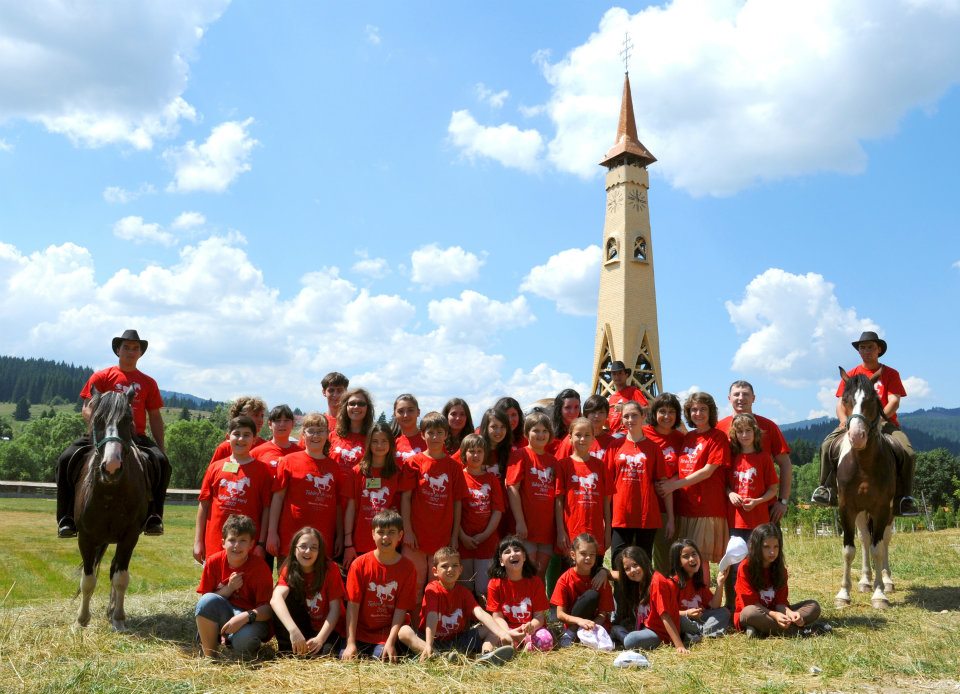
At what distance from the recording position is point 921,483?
5853cm

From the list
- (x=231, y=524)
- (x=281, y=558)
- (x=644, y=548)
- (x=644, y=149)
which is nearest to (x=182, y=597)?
(x=281, y=558)

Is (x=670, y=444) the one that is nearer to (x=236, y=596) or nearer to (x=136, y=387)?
(x=236, y=596)

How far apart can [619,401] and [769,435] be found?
6.25 feet

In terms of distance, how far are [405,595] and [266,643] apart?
1254mm

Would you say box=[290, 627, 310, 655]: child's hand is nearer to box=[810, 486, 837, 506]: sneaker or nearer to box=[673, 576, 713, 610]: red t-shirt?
box=[673, 576, 713, 610]: red t-shirt

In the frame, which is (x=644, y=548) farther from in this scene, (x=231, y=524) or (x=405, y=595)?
(x=231, y=524)

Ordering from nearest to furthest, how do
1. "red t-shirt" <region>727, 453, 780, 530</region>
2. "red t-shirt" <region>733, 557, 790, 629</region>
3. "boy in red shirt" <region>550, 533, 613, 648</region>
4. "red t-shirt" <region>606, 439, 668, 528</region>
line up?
"boy in red shirt" <region>550, 533, 613, 648</region> < "red t-shirt" <region>733, 557, 790, 629</region> < "red t-shirt" <region>606, 439, 668, 528</region> < "red t-shirt" <region>727, 453, 780, 530</region>

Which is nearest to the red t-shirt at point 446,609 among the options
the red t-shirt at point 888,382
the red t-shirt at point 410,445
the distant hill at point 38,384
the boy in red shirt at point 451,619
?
the boy in red shirt at point 451,619

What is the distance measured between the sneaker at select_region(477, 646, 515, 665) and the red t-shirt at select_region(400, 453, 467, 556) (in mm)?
1158

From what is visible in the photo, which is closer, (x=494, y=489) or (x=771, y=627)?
(x=771, y=627)

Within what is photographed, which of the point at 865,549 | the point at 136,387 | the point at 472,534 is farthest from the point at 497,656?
the point at 865,549

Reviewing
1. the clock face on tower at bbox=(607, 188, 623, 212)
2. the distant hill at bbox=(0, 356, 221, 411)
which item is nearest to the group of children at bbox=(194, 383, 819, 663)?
the clock face on tower at bbox=(607, 188, 623, 212)

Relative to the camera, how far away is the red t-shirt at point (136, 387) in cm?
675

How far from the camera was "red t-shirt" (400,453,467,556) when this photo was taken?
18.8 feet
